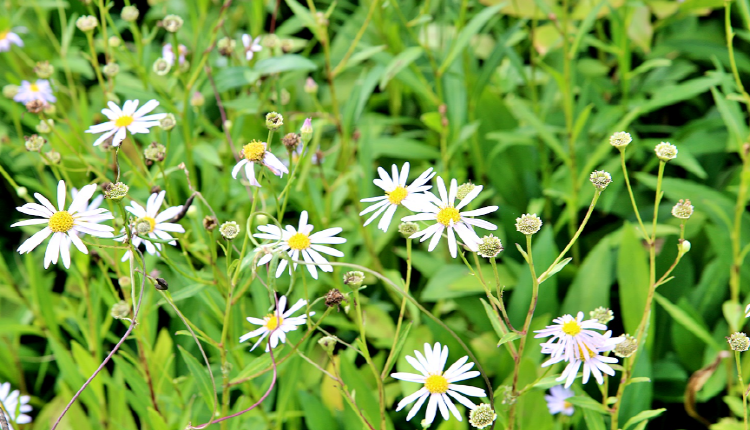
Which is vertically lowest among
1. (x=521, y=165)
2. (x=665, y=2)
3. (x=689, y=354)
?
(x=689, y=354)

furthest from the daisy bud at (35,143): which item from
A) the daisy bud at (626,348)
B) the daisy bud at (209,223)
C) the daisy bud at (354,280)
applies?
the daisy bud at (626,348)

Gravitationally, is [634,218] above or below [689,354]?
above

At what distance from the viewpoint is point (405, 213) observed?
60.9 inches

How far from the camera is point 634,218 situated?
5.10ft

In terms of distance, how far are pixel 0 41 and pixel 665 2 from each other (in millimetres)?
1855

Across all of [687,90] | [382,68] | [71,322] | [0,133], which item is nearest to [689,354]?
[687,90]

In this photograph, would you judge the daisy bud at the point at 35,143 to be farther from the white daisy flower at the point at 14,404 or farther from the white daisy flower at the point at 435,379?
the white daisy flower at the point at 435,379

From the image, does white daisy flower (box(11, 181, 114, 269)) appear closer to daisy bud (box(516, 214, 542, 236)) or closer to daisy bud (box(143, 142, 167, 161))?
daisy bud (box(143, 142, 167, 161))

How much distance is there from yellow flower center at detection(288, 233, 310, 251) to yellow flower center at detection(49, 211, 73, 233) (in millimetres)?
296

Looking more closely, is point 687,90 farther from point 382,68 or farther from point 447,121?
point 382,68

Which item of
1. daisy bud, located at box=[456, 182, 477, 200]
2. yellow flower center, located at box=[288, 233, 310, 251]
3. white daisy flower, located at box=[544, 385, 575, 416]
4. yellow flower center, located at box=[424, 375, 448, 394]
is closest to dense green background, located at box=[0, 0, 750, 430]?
white daisy flower, located at box=[544, 385, 575, 416]

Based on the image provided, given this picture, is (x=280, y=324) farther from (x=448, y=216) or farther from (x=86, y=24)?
(x=86, y=24)

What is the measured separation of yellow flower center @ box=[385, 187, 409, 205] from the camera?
0.89m

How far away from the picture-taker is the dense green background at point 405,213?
124 cm
